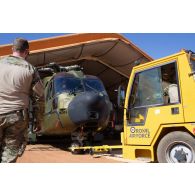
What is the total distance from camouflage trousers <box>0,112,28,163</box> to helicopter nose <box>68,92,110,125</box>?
5427 millimetres

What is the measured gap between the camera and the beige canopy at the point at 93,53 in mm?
11573

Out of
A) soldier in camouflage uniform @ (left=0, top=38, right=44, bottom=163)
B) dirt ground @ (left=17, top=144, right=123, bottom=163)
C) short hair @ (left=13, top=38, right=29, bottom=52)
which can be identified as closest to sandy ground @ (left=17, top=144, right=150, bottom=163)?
dirt ground @ (left=17, top=144, right=123, bottom=163)

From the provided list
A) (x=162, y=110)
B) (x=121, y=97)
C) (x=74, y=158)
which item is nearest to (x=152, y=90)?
(x=162, y=110)

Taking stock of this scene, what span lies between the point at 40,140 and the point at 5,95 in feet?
36.3

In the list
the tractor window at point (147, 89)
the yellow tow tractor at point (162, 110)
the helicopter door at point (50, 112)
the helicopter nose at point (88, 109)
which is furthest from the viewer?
the helicopter door at point (50, 112)

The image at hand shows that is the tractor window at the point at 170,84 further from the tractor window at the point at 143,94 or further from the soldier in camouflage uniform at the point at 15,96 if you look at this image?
the soldier in camouflage uniform at the point at 15,96

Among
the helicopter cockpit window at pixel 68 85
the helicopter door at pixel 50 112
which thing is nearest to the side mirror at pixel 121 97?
the helicopter cockpit window at pixel 68 85

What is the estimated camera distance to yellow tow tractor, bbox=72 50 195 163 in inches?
200

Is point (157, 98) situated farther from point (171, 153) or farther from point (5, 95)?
point (5, 95)

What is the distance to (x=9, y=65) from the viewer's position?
2.94 meters

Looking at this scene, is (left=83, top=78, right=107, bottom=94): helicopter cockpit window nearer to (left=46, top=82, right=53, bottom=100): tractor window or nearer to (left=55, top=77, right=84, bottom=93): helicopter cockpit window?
(left=55, top=77, right=84, bottom=93): helicopter cockpit window

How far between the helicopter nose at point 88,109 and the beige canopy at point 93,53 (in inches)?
105

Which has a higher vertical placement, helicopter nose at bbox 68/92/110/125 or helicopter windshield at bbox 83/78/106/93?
helicopter windshield at bbox 83/78/106/93

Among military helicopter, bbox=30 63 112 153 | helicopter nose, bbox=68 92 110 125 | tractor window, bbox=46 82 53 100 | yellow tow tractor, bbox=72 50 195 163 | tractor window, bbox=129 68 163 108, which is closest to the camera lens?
yellow tow tractor, bbox=72 50 195 163
